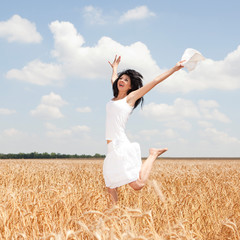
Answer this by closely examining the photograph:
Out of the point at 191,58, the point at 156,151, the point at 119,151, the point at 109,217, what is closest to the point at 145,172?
the point at 156,151

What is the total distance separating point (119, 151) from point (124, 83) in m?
1.03

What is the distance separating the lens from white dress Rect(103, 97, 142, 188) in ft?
13.9

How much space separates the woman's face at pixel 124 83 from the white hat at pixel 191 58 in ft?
2.83

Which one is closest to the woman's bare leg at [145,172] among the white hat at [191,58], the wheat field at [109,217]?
the wheat field at [109,217]

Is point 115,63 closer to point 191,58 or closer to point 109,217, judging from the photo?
point 191,58

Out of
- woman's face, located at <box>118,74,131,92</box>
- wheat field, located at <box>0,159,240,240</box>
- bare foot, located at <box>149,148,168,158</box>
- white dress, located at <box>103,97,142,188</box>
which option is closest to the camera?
wheat field, located at <box>0,159,240,240</box>

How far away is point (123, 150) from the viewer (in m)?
4.25

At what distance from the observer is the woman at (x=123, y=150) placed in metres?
4.26

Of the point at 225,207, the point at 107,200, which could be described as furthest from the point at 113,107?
the point at 225,207

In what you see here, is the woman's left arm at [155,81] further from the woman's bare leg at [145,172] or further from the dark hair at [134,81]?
the woman's bare leg at [145,172]

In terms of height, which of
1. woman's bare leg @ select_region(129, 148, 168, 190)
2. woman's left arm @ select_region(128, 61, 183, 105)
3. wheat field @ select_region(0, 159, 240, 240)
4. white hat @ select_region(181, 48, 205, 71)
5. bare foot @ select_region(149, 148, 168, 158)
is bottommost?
wheat field @ select_region(0, 159, 240, 240)

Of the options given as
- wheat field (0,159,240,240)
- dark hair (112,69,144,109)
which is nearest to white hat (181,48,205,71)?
dark hair (112,69,144,109)

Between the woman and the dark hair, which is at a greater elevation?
the dark hair

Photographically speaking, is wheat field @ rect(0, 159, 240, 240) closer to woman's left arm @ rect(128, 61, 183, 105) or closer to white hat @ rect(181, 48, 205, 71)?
woman's left arm @ rect(128, 61, 183, 105)
